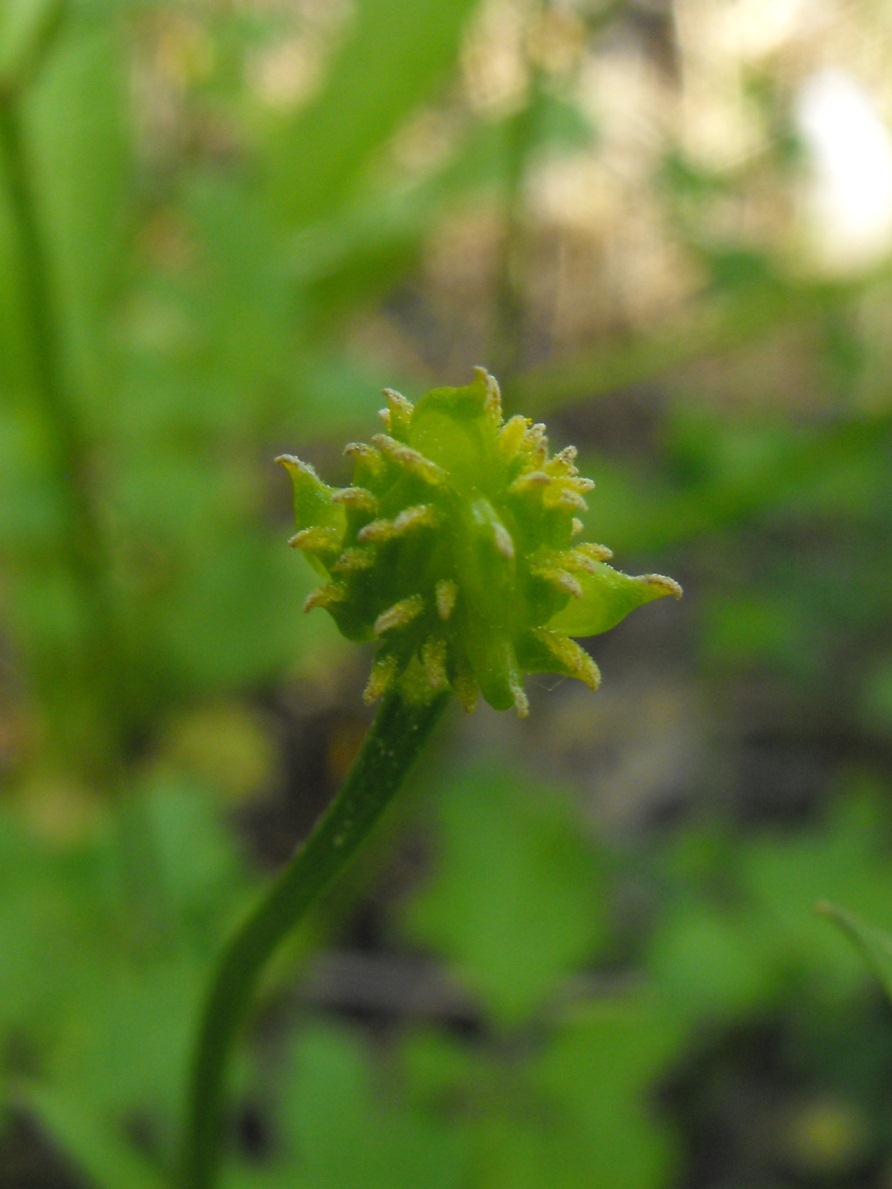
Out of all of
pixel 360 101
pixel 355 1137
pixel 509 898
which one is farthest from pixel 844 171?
pixel 355 1137

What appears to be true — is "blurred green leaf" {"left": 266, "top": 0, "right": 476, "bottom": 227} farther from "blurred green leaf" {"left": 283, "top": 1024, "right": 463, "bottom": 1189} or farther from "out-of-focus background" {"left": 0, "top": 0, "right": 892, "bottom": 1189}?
"blurred green leaf" {"left": 283, "top": 1024, "right": 463, "bottom": 1189}

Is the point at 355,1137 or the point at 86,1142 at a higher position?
the point at 86,1142

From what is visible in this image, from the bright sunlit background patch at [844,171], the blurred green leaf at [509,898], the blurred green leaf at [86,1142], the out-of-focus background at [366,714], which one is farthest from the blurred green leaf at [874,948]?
the bright sunlit background patch at [844,171]

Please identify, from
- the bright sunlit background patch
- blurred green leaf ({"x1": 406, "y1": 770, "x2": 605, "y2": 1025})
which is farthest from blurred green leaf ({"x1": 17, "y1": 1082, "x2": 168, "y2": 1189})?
the bright sunlit background patch

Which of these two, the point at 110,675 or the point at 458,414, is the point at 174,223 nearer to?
the point at 110,675

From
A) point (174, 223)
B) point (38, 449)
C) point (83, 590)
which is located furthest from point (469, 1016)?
point (174, 223)

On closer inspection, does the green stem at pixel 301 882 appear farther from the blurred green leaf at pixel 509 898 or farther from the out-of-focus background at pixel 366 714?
the blurred green leaf at pixel 509 898

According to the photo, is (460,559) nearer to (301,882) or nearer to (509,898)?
(301,882)
